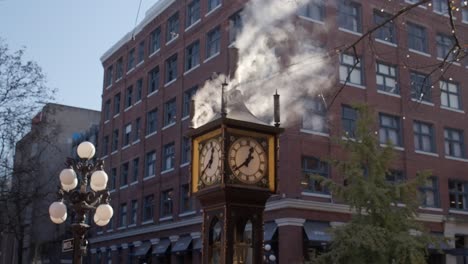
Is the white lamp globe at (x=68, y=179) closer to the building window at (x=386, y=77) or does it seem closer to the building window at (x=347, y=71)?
the building window at (x=347, y=71)

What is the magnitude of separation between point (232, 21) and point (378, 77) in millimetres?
7859

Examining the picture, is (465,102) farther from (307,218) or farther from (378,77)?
(307,218)

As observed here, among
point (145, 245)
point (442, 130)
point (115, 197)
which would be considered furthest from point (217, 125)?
point (115, 197)

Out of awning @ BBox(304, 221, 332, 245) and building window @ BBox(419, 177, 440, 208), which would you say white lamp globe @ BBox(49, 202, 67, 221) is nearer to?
awning @ BBox(304, 221, 332, 245)

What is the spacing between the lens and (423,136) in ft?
108

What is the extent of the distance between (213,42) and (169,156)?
25.5ft

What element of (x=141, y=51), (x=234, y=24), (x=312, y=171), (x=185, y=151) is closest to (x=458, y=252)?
(x=312, y=171)

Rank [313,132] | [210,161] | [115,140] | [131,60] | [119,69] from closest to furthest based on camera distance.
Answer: [210,161] < [313,132] < [131,60] < [115,140] < [119,69]

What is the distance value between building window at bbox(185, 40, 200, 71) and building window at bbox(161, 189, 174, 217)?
7.38m

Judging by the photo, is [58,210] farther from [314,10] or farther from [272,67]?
[314,10]

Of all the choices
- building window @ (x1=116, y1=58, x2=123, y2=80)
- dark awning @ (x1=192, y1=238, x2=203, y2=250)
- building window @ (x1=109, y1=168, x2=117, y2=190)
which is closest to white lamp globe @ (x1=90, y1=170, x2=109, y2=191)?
dark awning @ (x1=192, y1=238, x2=203, y2=250)

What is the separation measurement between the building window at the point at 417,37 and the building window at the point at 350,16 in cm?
359

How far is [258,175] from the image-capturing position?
757 centimetres

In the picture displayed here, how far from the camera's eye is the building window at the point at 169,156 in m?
37.0
